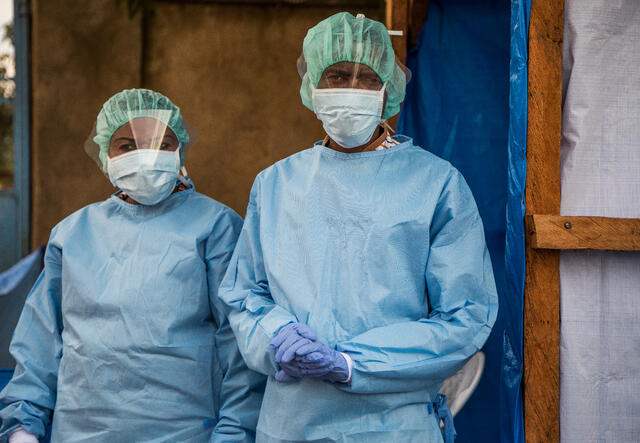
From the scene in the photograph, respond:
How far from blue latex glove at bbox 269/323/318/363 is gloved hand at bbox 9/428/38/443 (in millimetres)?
1067

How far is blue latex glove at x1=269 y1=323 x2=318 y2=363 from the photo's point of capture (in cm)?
186

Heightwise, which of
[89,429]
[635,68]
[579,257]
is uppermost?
[635,68]

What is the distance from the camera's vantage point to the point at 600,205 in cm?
224

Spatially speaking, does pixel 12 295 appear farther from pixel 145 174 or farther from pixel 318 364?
pixel 318 364

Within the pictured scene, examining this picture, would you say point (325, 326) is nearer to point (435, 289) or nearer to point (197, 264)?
point (435, 289)

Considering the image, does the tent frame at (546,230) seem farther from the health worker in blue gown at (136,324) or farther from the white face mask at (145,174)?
the white face mask at (145,174)

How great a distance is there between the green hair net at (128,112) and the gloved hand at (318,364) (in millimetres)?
1140

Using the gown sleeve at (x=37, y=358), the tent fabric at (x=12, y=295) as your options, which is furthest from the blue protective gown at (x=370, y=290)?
the tent fabric at (x=12, y=295)

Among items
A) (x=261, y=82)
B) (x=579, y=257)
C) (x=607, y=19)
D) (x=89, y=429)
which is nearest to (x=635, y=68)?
(x=607, y=19)

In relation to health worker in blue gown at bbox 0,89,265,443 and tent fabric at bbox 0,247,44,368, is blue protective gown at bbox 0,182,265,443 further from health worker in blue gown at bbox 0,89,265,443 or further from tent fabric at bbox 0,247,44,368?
tent fabric at bbox 0,247,44,368

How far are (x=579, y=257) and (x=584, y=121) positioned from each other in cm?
45

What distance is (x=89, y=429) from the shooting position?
7.79 ft

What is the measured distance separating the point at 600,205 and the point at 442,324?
2.34 ft

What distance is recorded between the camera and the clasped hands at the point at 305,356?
1857 mm
